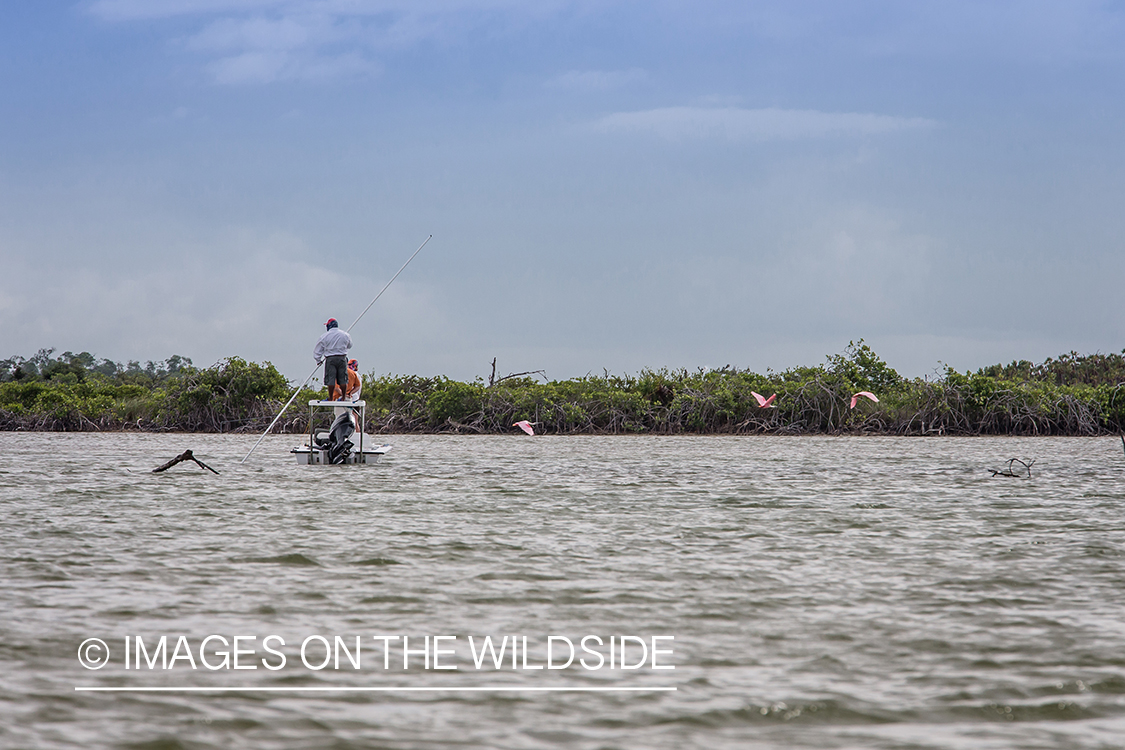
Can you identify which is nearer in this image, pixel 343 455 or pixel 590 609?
pixel 590 609

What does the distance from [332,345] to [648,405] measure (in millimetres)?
16308

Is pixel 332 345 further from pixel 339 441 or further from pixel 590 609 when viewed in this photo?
pixel 590 609

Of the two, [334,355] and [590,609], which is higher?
[334,355]

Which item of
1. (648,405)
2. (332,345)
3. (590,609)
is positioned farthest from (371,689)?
(648,405)

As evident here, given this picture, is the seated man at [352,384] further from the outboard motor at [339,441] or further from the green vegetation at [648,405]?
the green vegetation at [648,405]

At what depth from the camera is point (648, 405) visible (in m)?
29.9

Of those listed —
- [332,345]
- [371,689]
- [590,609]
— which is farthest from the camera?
[332,345]

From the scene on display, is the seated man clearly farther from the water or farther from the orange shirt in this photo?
the water

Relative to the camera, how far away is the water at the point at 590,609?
10.5 ft

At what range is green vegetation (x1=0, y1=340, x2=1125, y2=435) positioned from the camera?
2759 centimetres

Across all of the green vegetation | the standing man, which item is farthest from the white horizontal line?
the green vegetation

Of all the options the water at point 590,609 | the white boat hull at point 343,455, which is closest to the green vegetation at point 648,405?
the white boat hull at point 343,455

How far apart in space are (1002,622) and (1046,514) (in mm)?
4588

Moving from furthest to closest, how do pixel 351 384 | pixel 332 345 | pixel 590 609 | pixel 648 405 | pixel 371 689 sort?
pixel 648 405, pixel 351 384, pixel 332 345, pixel 590 609, pixel 371 689
